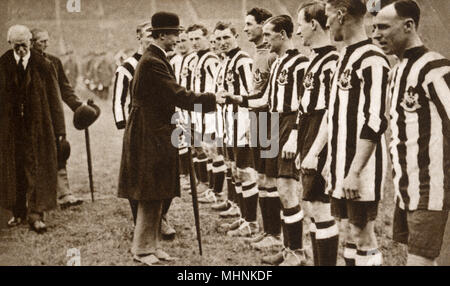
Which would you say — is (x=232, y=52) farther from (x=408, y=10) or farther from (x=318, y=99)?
(x=408, y=10)

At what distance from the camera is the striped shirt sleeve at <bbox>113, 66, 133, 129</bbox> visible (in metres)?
3.65

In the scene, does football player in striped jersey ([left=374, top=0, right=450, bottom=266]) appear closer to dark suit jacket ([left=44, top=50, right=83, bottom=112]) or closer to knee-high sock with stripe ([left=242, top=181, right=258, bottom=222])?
knee-high sock with stripe ([left=242, top=181, right=258, bottom=222])

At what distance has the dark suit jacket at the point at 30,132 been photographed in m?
3.83

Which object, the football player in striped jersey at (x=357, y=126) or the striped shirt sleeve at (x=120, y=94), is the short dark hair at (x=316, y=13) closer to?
the football player in striped jersey at (x=357, y=126)

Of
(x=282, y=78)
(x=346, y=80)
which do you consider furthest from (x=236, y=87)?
(x=346, y=80)

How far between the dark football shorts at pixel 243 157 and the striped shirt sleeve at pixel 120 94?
2.86 feet

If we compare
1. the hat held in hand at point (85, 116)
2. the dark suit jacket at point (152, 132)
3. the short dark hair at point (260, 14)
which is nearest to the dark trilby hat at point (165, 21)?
the dark suit jacket at point (152, 132)

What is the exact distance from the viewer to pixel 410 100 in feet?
8.84

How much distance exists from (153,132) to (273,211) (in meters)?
1.01

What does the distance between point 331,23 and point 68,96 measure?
82.7 inches

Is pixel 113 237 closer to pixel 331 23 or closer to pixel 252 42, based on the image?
pixel 252 42

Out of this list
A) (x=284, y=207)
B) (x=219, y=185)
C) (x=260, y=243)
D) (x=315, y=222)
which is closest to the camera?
(x=315, y=222)

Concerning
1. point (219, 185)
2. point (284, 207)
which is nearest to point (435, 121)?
point (284, 207)

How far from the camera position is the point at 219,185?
4211mm
